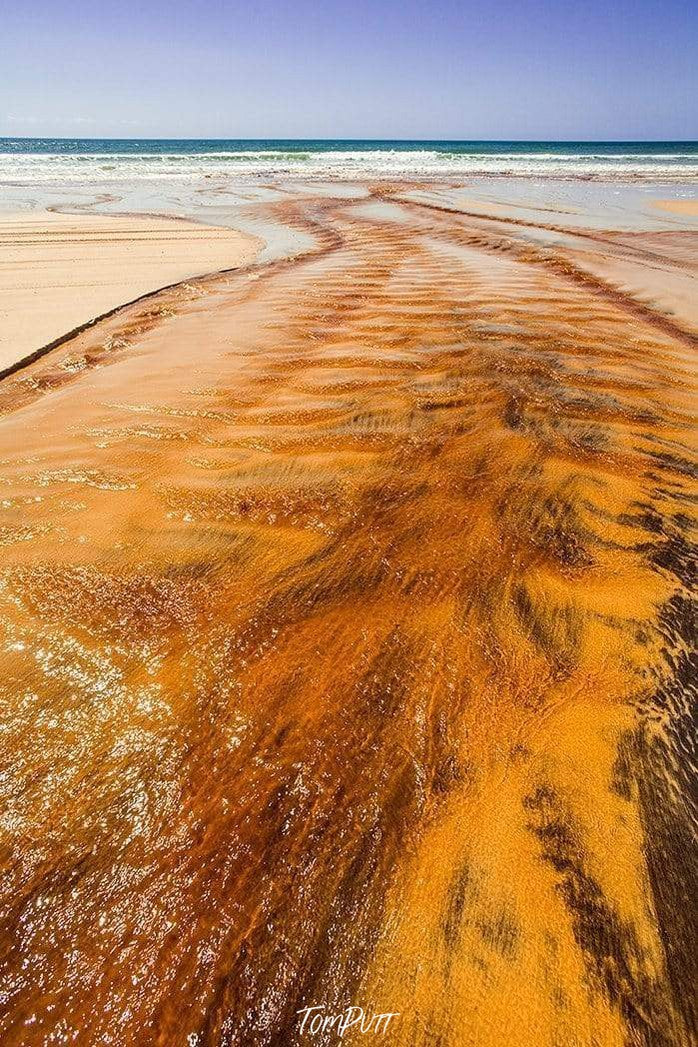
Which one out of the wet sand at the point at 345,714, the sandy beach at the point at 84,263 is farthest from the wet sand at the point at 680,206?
the wet sand at the point at 345,714

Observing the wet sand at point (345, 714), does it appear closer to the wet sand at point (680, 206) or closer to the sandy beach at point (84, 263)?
the sandy beach at point (84, 263)

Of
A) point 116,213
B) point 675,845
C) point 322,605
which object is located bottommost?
point 675,845

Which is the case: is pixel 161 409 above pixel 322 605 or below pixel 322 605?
above

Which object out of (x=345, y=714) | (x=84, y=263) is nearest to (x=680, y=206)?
(x=84, y=263)

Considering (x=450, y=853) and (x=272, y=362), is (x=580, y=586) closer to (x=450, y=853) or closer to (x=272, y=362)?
(x=450, y=853)

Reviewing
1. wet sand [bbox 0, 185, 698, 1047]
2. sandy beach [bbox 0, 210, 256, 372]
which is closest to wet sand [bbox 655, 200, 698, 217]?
sandy beach [bbox 0, 210, 256, 372]

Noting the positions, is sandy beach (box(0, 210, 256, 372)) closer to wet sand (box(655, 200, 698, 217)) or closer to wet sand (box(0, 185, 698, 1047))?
wet sand (box(0, 185, 698, 1047))

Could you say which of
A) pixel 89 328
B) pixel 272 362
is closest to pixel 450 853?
pixel 272 362

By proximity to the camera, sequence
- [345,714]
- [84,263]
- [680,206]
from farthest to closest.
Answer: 1. [680,206]
2. [84,263]
3. [345,714]

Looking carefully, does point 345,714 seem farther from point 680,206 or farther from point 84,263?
point 680,206
